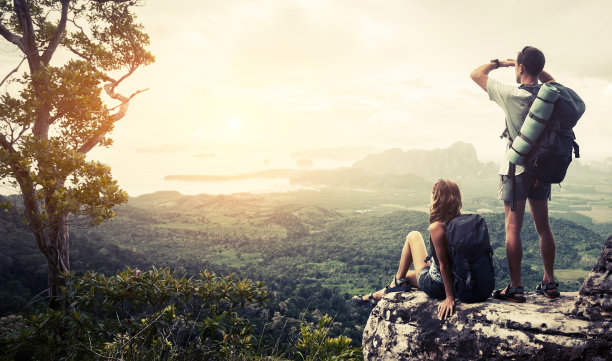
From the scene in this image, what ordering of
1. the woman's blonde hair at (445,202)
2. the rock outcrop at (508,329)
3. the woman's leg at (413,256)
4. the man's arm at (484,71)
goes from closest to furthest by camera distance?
the rock outcrop at (508,329) < the woman's blonde hair at (445,202) < the man's arm at (484,71) < the woman's leg at (413,256)

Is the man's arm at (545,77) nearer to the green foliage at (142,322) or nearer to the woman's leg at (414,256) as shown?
the woman's leg at (414,256)

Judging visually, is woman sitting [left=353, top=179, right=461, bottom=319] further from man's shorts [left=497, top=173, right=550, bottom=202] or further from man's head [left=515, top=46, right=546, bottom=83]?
man's head [left=515, top=46, right=546, bottom=83]

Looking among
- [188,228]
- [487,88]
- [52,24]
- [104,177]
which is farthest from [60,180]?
[188,228]

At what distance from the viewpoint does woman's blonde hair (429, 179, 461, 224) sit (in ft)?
10.3

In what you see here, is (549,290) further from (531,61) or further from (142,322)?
(142,322)

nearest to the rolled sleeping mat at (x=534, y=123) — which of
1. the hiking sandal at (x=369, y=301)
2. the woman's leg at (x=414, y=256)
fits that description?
the woman's leg at (x=414, y=256)

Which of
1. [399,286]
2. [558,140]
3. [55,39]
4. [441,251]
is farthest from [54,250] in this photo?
[558,140]

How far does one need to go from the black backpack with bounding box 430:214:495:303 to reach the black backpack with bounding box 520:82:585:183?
0.75 metres

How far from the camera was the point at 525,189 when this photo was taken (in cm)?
327

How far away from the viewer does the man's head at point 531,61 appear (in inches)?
124

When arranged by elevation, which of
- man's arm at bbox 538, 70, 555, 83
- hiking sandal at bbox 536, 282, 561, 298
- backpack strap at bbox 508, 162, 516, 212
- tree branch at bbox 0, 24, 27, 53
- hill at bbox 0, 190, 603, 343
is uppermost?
tree branch at bbox 0, 24, 27, 53

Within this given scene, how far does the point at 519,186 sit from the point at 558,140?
53 centimetres

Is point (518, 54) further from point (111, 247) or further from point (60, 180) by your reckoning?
point (111, 247)

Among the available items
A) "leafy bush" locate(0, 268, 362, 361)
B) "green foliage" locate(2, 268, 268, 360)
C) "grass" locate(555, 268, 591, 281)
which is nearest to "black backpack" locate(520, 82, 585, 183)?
"leafy bush" locate(0, 268, 362, 361)
